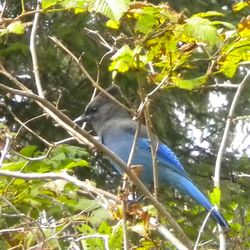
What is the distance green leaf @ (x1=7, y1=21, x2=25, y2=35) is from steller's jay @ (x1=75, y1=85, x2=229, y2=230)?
2175mm

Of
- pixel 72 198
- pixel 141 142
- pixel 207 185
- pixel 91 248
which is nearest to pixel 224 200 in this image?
pixel 207 185

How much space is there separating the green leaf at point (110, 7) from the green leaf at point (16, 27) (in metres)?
0.37

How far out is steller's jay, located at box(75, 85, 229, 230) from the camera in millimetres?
5254

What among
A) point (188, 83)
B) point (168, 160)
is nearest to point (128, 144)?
point (168, 160)

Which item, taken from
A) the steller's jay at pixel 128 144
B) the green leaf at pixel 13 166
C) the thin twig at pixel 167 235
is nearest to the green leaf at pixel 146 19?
the thin twig at pixel 167 235

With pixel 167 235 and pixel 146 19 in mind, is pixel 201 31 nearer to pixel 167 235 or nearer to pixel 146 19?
pixel 146 19

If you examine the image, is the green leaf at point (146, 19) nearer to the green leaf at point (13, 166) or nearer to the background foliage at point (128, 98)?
the background foliage at point (128, 98)

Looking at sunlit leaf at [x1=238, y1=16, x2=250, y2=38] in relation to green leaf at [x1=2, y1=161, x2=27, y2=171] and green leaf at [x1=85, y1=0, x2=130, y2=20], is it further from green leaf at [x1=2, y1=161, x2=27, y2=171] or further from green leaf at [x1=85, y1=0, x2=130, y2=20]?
green leaf at [x1=2, y1=161, x2=27, y2=171]

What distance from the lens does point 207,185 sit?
8094mm

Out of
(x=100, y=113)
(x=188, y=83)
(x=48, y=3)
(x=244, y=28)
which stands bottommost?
(x=100, y=113)

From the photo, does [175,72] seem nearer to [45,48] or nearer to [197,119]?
[45,48]

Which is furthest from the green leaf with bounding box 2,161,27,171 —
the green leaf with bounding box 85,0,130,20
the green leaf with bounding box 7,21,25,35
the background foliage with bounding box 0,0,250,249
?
the green leaf with bounding box 85,0,130,20

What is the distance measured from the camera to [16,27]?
9.29 feet

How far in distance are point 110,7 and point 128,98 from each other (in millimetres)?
4529
